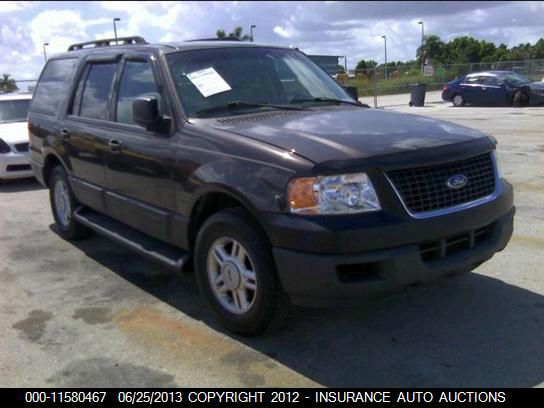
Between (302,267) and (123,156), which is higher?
(123,156)

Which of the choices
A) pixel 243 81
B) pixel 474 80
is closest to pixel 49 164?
pixel 243 81

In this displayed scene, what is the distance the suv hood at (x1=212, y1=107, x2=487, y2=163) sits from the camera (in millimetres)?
3467

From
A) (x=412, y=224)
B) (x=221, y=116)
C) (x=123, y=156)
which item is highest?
(x=221, y=116)

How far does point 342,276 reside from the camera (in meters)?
3.36

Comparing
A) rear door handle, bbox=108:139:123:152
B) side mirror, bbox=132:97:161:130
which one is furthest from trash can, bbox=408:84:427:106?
side mirror, bbox=132:97:161:130

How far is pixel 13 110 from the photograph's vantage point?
37.4 ft

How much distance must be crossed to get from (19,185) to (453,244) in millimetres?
8721

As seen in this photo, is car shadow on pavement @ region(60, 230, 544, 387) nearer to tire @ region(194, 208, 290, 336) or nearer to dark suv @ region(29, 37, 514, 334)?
tire @ region(194, 208, 290, 336)

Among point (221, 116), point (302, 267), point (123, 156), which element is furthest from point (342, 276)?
point (123, 156)

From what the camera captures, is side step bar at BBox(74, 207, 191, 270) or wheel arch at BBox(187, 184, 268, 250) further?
side step bar at BBox(74, 207, 191, 270)

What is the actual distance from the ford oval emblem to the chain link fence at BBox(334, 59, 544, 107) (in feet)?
92.3

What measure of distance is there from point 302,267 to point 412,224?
→ 0.66m

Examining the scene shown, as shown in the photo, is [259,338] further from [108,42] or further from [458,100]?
[458,100]
